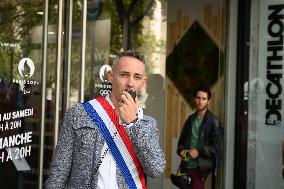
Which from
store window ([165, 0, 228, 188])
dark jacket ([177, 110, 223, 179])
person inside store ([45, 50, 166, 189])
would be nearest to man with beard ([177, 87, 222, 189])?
dark jacket ([177, 110, 223, 179])

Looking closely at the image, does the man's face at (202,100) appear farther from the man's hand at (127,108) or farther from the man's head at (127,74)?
the man's hand at (127,108)

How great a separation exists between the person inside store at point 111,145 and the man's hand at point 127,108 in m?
0.04

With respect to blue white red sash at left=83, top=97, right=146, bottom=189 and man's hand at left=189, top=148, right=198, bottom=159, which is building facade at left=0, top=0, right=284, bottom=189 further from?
blue white red sash at left=83, top=97, right=146, bottom=189

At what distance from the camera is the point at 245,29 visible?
Result: 263 inches

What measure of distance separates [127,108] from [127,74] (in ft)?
0.64

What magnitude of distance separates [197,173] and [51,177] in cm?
446

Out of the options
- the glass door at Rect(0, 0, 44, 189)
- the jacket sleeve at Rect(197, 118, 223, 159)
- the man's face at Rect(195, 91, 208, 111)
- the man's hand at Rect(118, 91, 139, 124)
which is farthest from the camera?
the man's face at Rect(195, 91, 208, 111)

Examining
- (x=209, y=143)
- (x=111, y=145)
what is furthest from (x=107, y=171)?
(x=209, y=143)

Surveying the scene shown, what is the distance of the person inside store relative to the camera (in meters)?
2.46

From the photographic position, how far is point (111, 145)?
8.22 ft

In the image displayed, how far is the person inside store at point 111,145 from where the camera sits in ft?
8.09

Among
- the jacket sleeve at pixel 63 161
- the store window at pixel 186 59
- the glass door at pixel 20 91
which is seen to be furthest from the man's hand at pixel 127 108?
the store window at pixel 186 59

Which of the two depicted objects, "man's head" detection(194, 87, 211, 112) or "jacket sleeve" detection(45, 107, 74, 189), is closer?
"jacket sleeve" detection(45, 107, 74, 189)

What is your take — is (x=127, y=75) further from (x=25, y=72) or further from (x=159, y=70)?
(x=159, y=70)
